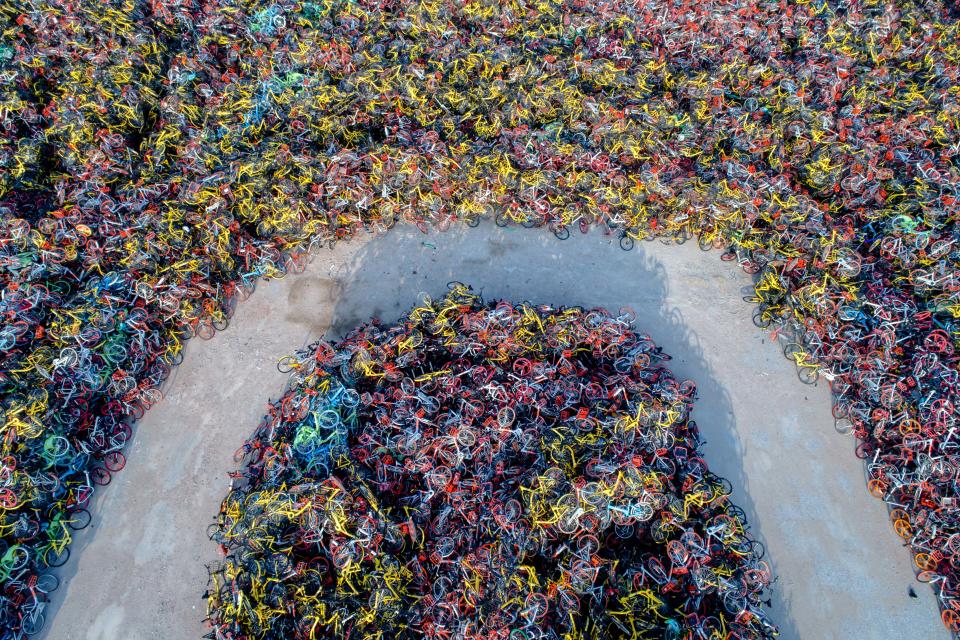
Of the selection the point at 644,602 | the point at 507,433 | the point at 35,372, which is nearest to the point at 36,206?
the point at 35,372

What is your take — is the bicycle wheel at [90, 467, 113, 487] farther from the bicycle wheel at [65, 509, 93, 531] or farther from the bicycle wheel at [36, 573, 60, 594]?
the bicycle wheel at [36, 573, 60, 594]

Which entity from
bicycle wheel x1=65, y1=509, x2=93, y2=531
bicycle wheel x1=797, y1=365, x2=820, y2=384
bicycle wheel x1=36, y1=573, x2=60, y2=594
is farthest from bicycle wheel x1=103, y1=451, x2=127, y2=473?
bicycle wheel x1=797, y1=365, x2=820, y2=384

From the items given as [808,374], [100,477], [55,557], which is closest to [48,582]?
[55,557]

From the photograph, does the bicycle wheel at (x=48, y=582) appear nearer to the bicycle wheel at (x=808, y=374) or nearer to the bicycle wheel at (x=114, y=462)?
the bicycle wheel at (x=114, y=462)

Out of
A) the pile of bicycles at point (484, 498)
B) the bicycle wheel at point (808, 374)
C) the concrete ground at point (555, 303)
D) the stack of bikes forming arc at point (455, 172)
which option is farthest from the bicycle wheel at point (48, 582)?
the bicycle wheel at point (808, 374)

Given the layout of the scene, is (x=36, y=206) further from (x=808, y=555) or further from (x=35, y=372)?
(x=808, y=555)

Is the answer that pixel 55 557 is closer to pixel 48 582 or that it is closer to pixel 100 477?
pixel 48 582
